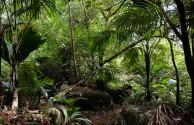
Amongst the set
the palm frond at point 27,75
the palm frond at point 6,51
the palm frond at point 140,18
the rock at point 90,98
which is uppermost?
the palm frond at point 140,18

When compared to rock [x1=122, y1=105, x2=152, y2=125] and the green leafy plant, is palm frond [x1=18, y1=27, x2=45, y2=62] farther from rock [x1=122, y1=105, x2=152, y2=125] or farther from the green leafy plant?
rock [x1=122, y1=105, x2=152, y2=125]

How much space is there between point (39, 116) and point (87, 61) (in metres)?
4.44

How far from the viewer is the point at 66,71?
8.07 m

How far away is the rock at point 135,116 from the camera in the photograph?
3.62m

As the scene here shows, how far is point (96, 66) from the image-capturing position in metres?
7.54

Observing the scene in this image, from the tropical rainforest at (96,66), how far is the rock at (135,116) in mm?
17

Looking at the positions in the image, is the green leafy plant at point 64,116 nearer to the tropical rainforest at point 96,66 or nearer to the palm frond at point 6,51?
the tropical rainforest at point 96,66

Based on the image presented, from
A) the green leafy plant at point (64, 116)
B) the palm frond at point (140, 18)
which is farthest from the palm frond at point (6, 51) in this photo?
the palm frond at point (140, 18)

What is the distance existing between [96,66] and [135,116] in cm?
376

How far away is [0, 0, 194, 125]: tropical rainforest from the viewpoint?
12.2 feet

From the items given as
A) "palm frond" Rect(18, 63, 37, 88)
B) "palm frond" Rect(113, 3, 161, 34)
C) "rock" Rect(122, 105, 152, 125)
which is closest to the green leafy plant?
"rock" Rect(122, 105, 152, 125)

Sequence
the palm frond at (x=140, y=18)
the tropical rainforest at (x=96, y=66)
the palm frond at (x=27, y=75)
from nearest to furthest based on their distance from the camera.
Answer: the tropical rainforest at (x=96, y=66), the palm frond at (x=140, y=18), the palm frond at (x=27, y=75)

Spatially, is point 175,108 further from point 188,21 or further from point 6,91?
point 6,91

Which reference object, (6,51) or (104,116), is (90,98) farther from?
(6,51)
